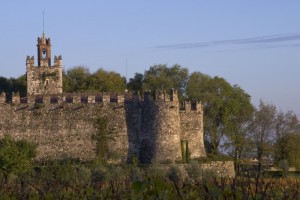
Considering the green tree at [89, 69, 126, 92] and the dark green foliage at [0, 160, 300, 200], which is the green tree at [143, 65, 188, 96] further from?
the dark green foliage at [0, 160, 300, 200]

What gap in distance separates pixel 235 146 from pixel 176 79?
662cm

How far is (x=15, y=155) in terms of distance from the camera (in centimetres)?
4969

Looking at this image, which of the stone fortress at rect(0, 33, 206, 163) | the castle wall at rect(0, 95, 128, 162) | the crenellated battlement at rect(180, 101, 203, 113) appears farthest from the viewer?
the crenellated battlement at rect(180, 101, 203, 113)

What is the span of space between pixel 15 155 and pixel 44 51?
1666cm

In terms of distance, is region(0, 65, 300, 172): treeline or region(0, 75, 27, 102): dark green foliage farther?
region(0, 75, 27, 102): dark green foliage

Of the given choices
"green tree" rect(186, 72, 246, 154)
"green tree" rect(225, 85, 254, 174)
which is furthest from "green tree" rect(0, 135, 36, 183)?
"green tree" rect(225, 85, 254, 174)

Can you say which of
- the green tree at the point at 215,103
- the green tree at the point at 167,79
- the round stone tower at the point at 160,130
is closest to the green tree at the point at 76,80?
the green tree at the point at 167,79

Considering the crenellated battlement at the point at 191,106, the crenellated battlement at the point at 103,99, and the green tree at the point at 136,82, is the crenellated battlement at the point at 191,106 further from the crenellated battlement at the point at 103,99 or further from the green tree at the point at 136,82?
the green tree at the point at 136,82

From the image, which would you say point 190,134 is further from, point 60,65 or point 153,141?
point 60,65

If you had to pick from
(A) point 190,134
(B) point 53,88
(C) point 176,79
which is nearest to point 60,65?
(B) point 53,88

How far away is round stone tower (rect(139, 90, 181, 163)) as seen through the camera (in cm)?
5197

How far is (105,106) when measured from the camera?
53688 millimetres

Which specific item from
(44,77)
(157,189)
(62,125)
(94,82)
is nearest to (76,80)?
(94,82)

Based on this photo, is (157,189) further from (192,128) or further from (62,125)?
(192,128)
